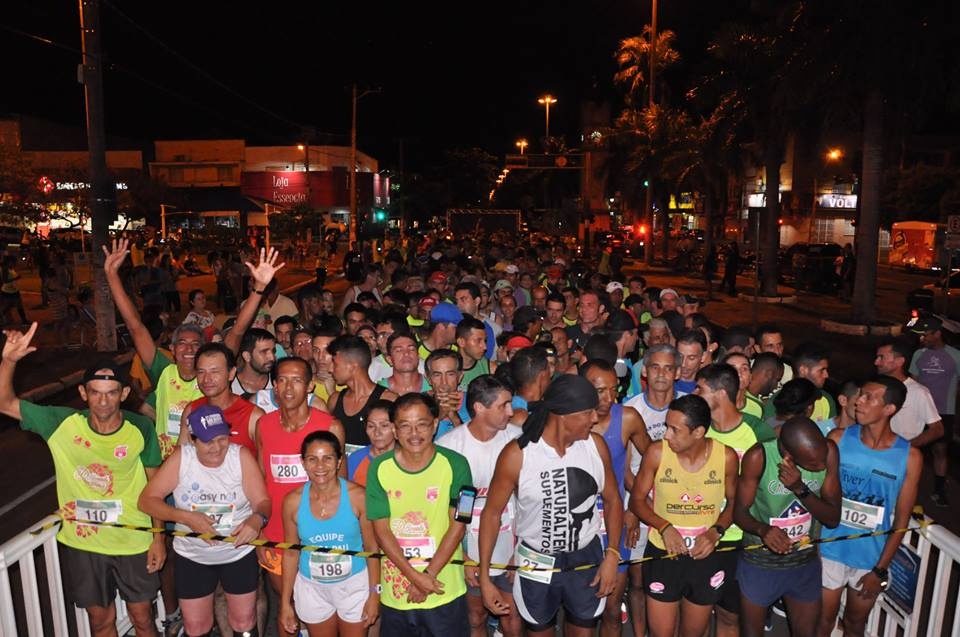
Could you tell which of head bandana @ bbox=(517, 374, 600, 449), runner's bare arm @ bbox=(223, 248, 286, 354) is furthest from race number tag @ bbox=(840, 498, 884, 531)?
runner's bare arm @ bbox=(223, 248, 286, 354)

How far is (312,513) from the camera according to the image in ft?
14.1

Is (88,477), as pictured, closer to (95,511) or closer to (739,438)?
(95,511)

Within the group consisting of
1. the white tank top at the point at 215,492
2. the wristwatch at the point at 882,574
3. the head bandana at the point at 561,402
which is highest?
the head bandana at the point at 561,402

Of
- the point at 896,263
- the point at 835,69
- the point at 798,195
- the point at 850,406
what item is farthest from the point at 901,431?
the point at 798,195

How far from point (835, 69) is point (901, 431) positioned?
15.5m

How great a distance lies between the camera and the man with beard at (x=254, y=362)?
20.4 feet

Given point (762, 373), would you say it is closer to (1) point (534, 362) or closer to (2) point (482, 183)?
(1) point (534, 362)

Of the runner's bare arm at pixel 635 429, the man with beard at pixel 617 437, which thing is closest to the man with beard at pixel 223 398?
the man with beard at pixel 617 437

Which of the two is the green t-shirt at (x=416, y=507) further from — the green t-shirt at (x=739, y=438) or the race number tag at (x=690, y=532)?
the green t-shirt at (x=739, y=438)

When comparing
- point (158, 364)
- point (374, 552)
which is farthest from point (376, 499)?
point (158, 364)

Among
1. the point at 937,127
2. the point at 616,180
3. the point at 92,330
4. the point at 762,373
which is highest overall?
the point at 937,127

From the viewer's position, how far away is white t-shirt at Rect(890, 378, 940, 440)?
6.52m

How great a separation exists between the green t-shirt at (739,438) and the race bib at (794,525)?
0.79ft

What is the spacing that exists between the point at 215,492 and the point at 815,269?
30686 mm
